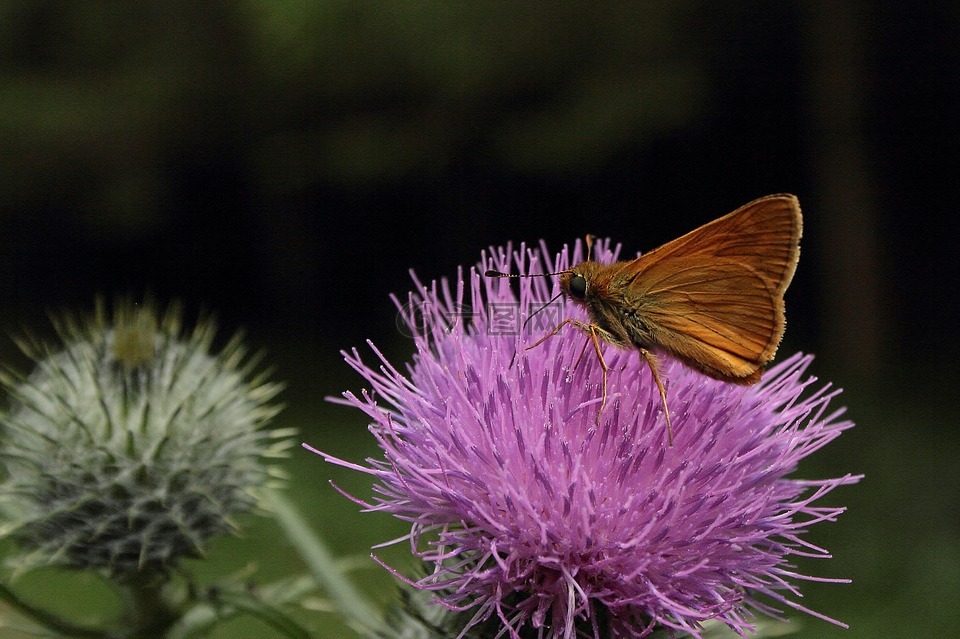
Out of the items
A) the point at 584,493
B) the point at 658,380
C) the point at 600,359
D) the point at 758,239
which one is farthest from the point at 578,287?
the point at 584,493

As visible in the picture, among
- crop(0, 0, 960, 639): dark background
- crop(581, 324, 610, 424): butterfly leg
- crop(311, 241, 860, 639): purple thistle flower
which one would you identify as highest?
crop(0, 0, 960, 639): dark background

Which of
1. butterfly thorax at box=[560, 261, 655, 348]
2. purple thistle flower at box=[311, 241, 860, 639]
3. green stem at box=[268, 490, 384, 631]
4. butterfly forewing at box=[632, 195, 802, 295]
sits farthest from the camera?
green stem at box=[268, 490, 384, 631]

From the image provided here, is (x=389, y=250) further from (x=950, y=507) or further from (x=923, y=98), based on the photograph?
(x=950, y=507)

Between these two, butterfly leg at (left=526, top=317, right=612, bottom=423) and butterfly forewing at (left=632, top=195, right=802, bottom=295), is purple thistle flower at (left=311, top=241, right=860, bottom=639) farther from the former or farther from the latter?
butterfly forewing at (left=632, top=195, right=802, bottom=295)

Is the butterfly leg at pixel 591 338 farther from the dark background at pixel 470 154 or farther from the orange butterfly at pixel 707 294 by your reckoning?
the dark background at pixel 470 154

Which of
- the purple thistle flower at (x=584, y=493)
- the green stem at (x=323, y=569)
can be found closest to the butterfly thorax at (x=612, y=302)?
the purple thistle flower at (x=584, y=493)

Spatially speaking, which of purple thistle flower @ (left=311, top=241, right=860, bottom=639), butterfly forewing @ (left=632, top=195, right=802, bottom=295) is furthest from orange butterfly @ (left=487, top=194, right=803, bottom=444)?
purple thistle flower @ (left=311, top=241, right=860, bottom=639)

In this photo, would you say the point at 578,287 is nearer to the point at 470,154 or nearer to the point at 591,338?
the point at 591,338

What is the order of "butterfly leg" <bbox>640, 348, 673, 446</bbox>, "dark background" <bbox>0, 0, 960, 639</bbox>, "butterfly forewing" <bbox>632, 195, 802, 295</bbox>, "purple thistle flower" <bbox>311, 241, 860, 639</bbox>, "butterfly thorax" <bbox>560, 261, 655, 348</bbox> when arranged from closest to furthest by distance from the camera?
"purple thistle flower" <bbox>311, 241, 860, 639</bbox> → "butterfly leg" <bbox>640, 348, 673, 446</bbox> → "butterfly forewing" <bbox>632, 195, 802, 295</bbox> → "butterfly thorax" <bbox>560, 261, 655, 348</bbox> → "dark background" <bbox>0, 0, 960, 639</bbox>

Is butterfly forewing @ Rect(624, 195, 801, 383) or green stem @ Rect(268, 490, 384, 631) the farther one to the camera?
green stem @ Rect(268, 490, 384, 631)
